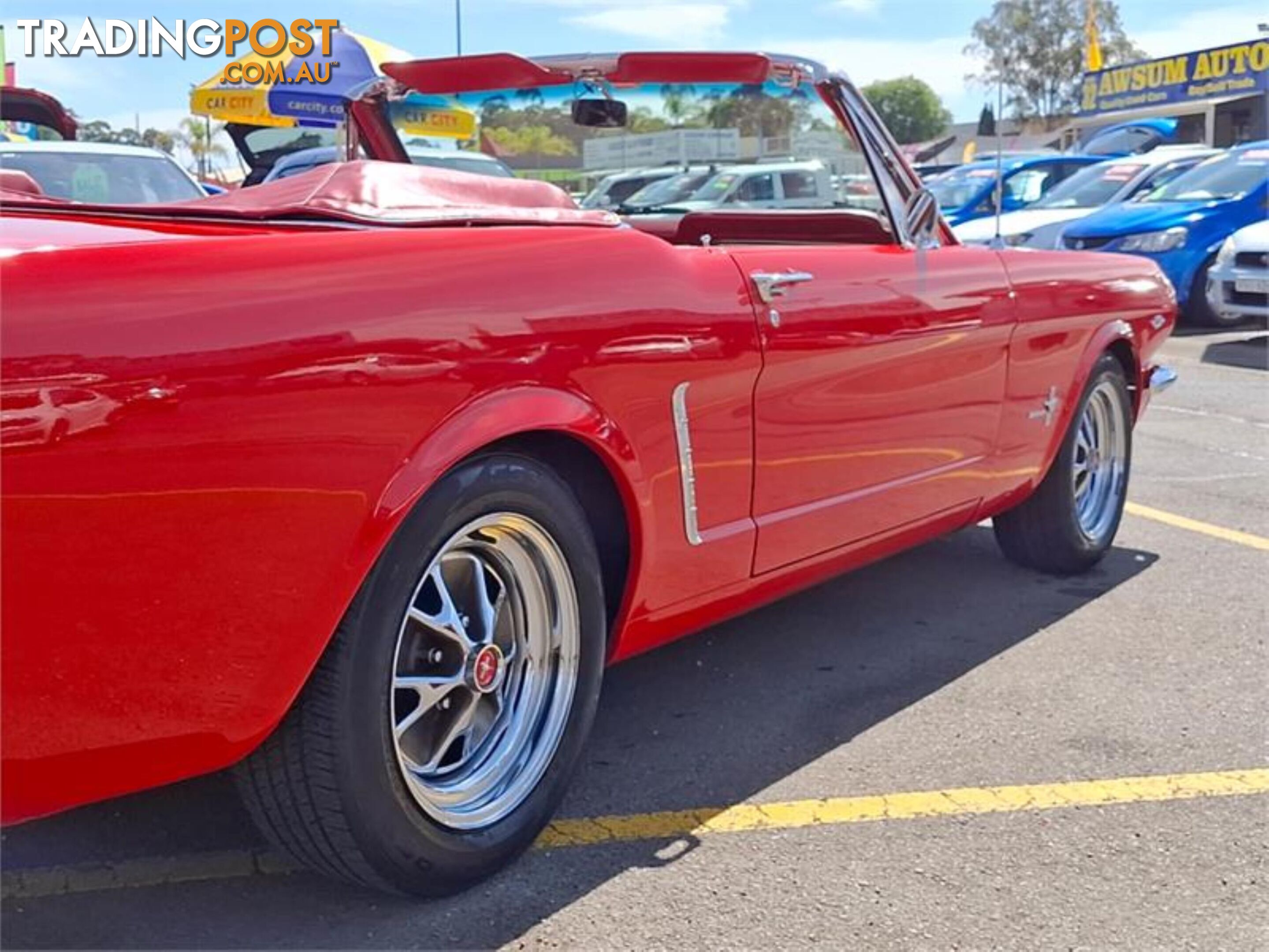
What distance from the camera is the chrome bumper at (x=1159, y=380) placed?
499 cm

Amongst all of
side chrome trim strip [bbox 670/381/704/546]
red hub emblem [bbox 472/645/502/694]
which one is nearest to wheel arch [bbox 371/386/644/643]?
side chrome trim strip [bbox 670/381/704/546]

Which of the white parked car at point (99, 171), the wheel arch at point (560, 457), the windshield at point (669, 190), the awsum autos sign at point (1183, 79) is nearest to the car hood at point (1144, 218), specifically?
the white parked car at point (99, 171)

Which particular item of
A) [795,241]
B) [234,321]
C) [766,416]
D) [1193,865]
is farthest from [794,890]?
[795,241]

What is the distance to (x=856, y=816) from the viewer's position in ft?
9.40

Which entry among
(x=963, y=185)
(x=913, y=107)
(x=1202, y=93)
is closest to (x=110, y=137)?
(x=963, y=185)

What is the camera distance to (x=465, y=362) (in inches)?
91.0

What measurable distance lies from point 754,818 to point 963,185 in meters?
16.5

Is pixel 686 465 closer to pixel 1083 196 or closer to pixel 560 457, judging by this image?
pixel 560 457

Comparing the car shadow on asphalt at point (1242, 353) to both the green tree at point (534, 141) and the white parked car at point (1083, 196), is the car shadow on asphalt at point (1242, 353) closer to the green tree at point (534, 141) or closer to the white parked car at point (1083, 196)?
the white parked car at point (1083, 196)

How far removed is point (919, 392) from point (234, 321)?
2046 mm

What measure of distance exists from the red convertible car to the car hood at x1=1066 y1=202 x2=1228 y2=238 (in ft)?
29.9

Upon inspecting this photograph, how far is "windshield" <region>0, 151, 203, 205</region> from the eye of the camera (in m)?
7.57

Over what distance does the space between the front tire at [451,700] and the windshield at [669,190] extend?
73.2 inches

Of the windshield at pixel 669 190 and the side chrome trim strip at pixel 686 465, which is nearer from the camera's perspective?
the side chrome trim strip at pixel 686 465
